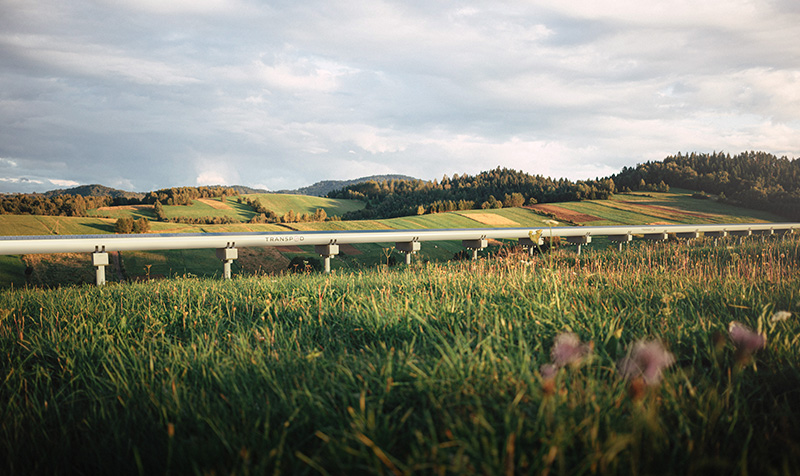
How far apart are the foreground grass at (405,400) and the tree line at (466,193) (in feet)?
142

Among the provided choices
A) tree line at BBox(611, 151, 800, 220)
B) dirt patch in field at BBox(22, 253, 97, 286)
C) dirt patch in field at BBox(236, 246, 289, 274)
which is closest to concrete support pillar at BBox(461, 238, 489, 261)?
dirt patch in field at BBox(236, 246, 289, 274)

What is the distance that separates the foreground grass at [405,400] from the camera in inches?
73.8

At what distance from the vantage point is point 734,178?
231 ft

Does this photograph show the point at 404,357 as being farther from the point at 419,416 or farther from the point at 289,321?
the point at 289,321

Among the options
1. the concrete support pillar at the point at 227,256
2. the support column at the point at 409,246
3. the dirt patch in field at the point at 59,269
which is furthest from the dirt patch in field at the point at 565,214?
the dirt patch in field at the point at 59,269

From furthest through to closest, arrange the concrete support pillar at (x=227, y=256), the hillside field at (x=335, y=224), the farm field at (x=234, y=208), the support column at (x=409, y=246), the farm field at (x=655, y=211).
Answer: the farm field at (x=655, y=211) < the farm field at (x=234, y=208) < the support column at (x=409, y=246) < the hillside field at (x=335, y=224) < the concrete support pillar at (x=227, y=256)

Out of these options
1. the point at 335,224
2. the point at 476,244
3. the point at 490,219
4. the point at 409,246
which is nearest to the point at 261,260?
the point at 409,246

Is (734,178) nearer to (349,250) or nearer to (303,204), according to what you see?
(303,204)

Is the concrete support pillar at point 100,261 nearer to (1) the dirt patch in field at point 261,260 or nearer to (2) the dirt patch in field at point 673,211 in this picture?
(1) the dirt patch in field at point 261,260

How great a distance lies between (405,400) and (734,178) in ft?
288

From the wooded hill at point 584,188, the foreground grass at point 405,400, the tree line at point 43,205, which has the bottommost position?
the foreground grass at point 405,400

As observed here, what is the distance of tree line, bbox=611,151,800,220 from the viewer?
193 feet

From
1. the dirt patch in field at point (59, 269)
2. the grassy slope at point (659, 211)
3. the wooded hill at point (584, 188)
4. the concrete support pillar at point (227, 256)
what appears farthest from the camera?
the wooded hill at point (584, 188)

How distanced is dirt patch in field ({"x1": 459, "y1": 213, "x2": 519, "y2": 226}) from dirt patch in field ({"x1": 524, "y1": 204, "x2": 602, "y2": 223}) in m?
5.32
